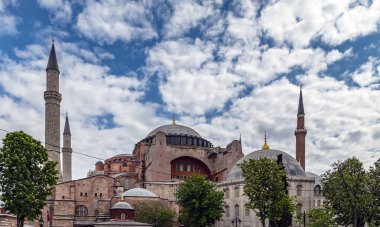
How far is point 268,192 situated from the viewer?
2439 cm

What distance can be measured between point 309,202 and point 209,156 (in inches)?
645

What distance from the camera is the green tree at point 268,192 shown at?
24250 millimetres

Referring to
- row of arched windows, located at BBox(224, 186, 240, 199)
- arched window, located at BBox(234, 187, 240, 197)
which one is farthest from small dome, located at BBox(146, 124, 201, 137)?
arched window, located at BBox(234, 187, 240, 197)

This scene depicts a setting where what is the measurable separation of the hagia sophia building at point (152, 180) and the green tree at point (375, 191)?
25.9 feet

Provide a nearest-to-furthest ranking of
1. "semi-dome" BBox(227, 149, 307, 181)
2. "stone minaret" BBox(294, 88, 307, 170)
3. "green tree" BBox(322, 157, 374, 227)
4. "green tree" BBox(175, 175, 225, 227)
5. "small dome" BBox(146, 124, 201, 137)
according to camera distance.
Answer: "green tree" BBox(322, 157, 374, 227) < "green tree" BBox(175, 175, 225, 227) < "semi-dome" BBox(227, 149, 307, 181) < "stone minaret" BBox(294, 88, 307, 170) < "small dome" BBox(146, 124, 201, 137)

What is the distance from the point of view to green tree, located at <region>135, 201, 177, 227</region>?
34.3 m

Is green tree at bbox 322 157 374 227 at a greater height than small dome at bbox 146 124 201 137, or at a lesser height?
lesser

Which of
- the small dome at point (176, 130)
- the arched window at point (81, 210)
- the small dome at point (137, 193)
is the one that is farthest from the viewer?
the small dome at point (176, 130)

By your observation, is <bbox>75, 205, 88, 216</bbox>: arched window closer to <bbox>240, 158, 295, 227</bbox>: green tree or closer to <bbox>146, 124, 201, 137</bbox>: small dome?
<bbox>146, 124, 201, 137</bbox>: small dome

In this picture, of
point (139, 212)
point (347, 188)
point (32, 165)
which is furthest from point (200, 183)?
point (32, 165)

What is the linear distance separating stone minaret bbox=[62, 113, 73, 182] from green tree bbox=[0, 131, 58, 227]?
106 feet

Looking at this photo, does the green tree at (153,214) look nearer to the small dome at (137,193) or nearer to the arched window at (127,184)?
the small dome at (137,193)

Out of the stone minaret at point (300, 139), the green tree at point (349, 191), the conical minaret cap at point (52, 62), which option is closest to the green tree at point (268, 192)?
the green tree at point (349, 191)

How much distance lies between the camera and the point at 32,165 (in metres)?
21.9
